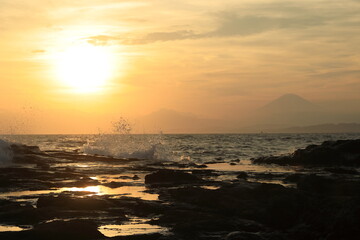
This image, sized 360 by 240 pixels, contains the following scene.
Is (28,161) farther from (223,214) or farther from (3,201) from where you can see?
(223,214)

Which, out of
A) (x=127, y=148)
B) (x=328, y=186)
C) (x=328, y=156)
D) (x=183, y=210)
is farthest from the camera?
(x=127, y=148)

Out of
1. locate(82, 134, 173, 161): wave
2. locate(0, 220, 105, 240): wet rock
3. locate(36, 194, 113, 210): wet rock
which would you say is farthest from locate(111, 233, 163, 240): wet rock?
locate(82, 134, 173, 161): wave

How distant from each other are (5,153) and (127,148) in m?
24.6

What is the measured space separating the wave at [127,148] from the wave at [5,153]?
807 inches

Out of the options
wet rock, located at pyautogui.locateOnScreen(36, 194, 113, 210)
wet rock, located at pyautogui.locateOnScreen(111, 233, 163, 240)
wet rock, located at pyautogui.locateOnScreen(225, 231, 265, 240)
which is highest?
wet rock, located at pyautogui.locateOnScreen(36, 194, 113, 210)

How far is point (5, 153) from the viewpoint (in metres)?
44.9

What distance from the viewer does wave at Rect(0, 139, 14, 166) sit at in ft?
145

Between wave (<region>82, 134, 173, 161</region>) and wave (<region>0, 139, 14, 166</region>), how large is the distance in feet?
67.3

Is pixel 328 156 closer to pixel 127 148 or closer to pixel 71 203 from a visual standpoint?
pixel 127 148

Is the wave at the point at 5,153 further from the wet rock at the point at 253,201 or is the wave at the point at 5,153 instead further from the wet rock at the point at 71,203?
the wet rock at the point at 71,203

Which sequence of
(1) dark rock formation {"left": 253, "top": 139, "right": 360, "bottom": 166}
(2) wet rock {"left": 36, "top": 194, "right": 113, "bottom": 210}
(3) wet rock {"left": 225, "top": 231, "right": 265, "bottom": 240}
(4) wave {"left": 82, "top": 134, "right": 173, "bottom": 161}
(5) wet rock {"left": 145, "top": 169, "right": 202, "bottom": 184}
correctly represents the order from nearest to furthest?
(3) wet rock {"left": 225, "top": 231, "right": 265, "bottom": 240} < (2) wet rock {"left": 36, "top": 194, "right": 113, "bottom": 210} < (5) wet rock {"left": 145, "top": 169, "right": 202, "bottom": 184} < (1) dark rock formation {"left": 253, "top": 139, "right": 360, "bottom": 166} < (4) wave {"left": 82, "top": 134, "right": 173, "bottom": 161}

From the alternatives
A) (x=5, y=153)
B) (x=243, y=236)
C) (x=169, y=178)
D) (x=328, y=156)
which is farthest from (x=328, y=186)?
(x=5, y=153)

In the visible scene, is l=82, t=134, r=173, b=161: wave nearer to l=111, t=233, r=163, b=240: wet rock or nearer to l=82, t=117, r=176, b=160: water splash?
l=82, t=117, r=176, b=160: water splash

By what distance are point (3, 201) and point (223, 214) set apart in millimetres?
8920
